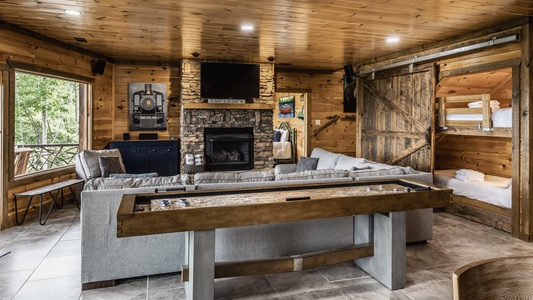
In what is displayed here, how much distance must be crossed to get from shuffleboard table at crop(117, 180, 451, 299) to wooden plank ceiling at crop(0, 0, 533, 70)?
6.86 feet

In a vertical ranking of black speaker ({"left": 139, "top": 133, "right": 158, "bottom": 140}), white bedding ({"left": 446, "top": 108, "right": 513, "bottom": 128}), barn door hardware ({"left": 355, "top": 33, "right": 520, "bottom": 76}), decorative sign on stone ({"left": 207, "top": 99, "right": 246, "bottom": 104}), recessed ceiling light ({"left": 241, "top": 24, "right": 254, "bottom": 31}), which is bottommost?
black speaker ({"left": 139, "top": 133, "right": 158, "bottom": 140})

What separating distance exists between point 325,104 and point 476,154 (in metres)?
3.64

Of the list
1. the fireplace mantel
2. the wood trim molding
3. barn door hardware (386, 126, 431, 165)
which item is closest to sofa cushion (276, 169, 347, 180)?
barn door hardware (386, 126, 431, 165)

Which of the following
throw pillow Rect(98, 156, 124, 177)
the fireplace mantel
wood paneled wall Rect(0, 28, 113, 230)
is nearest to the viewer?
wood paneled wall Rect(0, 28, 113, 230)

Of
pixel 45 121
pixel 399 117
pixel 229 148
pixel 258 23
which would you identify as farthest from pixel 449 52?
pixel 45 121

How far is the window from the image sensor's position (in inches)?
203

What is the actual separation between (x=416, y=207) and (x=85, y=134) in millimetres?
6027

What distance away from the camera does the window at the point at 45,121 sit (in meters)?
5.15

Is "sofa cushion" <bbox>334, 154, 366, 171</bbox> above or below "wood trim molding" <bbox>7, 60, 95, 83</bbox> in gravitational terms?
below

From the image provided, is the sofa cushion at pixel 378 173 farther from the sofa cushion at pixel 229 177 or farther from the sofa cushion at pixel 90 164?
the sofa cushion at pixel 90 164

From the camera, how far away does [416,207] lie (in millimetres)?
2676

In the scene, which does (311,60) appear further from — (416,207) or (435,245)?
(416,207)

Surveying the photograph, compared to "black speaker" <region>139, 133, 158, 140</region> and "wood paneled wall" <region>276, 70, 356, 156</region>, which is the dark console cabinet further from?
"wood paneled wall" <region>276, 70, 356, 156</region>

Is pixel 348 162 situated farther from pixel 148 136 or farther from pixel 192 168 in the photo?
pixel 148 136
